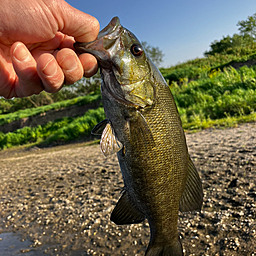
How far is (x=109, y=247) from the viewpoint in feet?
9.18

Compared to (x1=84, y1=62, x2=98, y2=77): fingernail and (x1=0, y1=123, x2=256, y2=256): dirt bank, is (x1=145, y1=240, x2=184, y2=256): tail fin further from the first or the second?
(x1=84, y1=62, x2=98, y2=77): fingernail

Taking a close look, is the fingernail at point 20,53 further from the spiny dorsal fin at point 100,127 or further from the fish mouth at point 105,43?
the spiny dorsal fin at point 100,127

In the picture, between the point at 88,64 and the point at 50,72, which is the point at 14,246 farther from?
the point at 88,64

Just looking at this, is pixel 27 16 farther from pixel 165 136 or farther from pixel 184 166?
pixel 184 166

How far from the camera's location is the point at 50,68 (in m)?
1.84

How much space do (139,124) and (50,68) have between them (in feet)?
2.74

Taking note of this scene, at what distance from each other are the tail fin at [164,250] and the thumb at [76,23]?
69.0 inches

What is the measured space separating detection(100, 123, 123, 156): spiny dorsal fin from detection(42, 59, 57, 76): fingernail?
2.16ft

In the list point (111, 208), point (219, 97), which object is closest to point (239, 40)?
point (219, 97)

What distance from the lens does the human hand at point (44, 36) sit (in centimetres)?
182

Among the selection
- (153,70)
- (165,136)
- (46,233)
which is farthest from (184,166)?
(46,233)

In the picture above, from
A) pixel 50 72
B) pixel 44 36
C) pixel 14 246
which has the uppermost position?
pixel 44 36

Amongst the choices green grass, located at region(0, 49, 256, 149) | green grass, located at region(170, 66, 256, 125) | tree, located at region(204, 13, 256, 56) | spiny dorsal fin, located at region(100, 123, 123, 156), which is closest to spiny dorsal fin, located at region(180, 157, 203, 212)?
spiny dorsal fin, located at region(100, 123, 123, 156)

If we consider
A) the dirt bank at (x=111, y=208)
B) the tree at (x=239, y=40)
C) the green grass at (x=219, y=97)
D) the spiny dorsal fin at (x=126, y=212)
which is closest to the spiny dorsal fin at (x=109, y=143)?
the spiny dorsal fin at (x=126, y=212)
